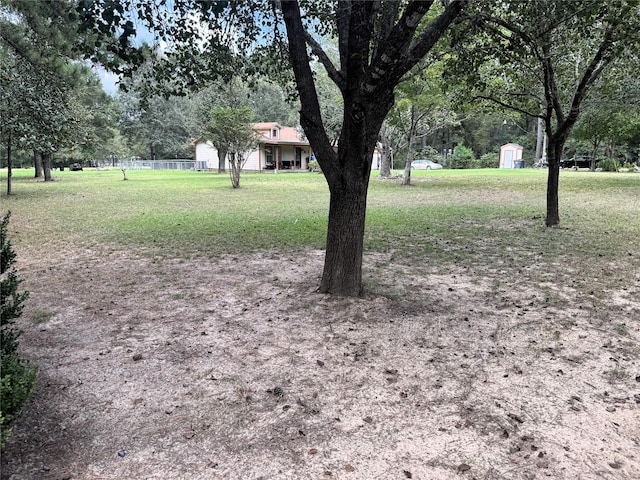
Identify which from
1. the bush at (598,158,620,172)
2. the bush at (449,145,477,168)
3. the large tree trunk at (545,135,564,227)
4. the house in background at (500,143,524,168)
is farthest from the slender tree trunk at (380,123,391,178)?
the house in background at (500,143,524,168)

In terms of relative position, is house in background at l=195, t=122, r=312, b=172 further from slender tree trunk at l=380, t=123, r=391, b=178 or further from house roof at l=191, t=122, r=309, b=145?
slender tree trunk at l=380, t=123, r=391, b=178

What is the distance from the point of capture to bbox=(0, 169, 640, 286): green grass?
7.21 meters

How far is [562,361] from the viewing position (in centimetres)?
341

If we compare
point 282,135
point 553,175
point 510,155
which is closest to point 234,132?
point 553,175

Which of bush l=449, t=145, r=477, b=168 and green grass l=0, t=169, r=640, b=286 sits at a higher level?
bush l=449, t=145, r=477, b=168

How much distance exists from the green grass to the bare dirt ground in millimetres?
1941

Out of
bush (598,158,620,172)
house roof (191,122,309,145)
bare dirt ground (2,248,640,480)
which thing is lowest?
bare dirt ground (2,248,640,480)

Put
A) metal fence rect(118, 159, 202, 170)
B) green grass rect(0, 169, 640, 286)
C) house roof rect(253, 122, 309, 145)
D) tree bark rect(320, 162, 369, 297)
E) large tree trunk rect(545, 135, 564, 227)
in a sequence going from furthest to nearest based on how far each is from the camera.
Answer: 1. metal fence rect(118, 159, 202, 170)
2. house roof rect(253, 122, 309, 145)
3. large tree trunk rect(545, 135, 564, 227)
4. green grass rect(0, 169, 640, 286)
5. tree bark rect(320, 162, 369, 297)

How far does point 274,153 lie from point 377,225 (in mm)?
31559

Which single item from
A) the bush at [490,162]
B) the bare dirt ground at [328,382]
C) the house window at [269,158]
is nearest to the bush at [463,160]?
the bush at [490,162]

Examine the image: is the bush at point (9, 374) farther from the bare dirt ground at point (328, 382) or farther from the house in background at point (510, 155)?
the house in background at point (510, 155)

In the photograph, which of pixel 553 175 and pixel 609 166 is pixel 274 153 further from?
pixel 553 175

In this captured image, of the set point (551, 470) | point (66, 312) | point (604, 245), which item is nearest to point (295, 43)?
point (66, 312)

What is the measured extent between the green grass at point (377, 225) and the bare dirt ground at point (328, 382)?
1941mm
